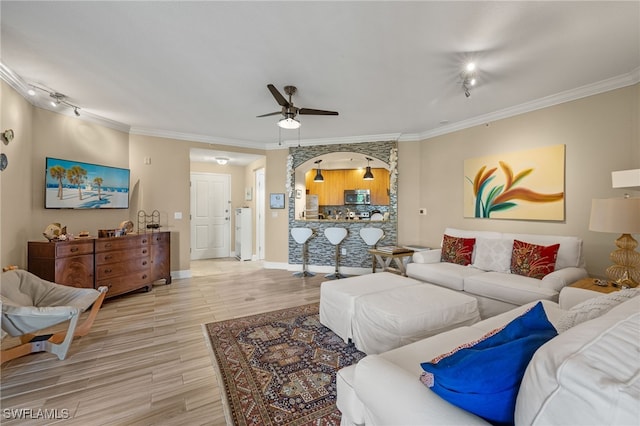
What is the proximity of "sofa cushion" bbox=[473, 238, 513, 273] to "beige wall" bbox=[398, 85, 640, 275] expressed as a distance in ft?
1.65

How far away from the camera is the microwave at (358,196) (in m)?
7.96

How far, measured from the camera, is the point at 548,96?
134 inches

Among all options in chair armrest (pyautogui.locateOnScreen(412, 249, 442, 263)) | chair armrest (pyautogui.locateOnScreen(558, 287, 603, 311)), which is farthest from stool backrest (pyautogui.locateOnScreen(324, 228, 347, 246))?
chair armrest (pyautogui.locateOnScreen(558, 287, 603, 311))

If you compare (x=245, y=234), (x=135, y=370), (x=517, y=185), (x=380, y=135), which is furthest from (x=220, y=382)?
(x=245, y=234)

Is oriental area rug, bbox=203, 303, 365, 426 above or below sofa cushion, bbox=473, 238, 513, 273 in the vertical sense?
below

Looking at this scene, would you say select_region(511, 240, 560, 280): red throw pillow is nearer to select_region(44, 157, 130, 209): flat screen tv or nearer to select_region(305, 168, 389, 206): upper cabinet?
select_region(305, 168, 389, 206): upper cabinet

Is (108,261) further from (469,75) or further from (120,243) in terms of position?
(469,75)

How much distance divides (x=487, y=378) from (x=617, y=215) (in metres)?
2.44

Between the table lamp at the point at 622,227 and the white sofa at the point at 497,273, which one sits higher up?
the table lamp at the point at 622,227

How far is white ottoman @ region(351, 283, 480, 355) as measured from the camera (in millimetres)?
2115

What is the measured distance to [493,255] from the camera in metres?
3.55

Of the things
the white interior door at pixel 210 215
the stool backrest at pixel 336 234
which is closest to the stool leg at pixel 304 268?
the stool backrest at pixel 336 234

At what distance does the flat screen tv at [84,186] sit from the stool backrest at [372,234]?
→ 13.3ft

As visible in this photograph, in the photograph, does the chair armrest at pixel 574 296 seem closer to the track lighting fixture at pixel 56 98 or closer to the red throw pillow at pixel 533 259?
the red throw pillow at pixel 533 259
